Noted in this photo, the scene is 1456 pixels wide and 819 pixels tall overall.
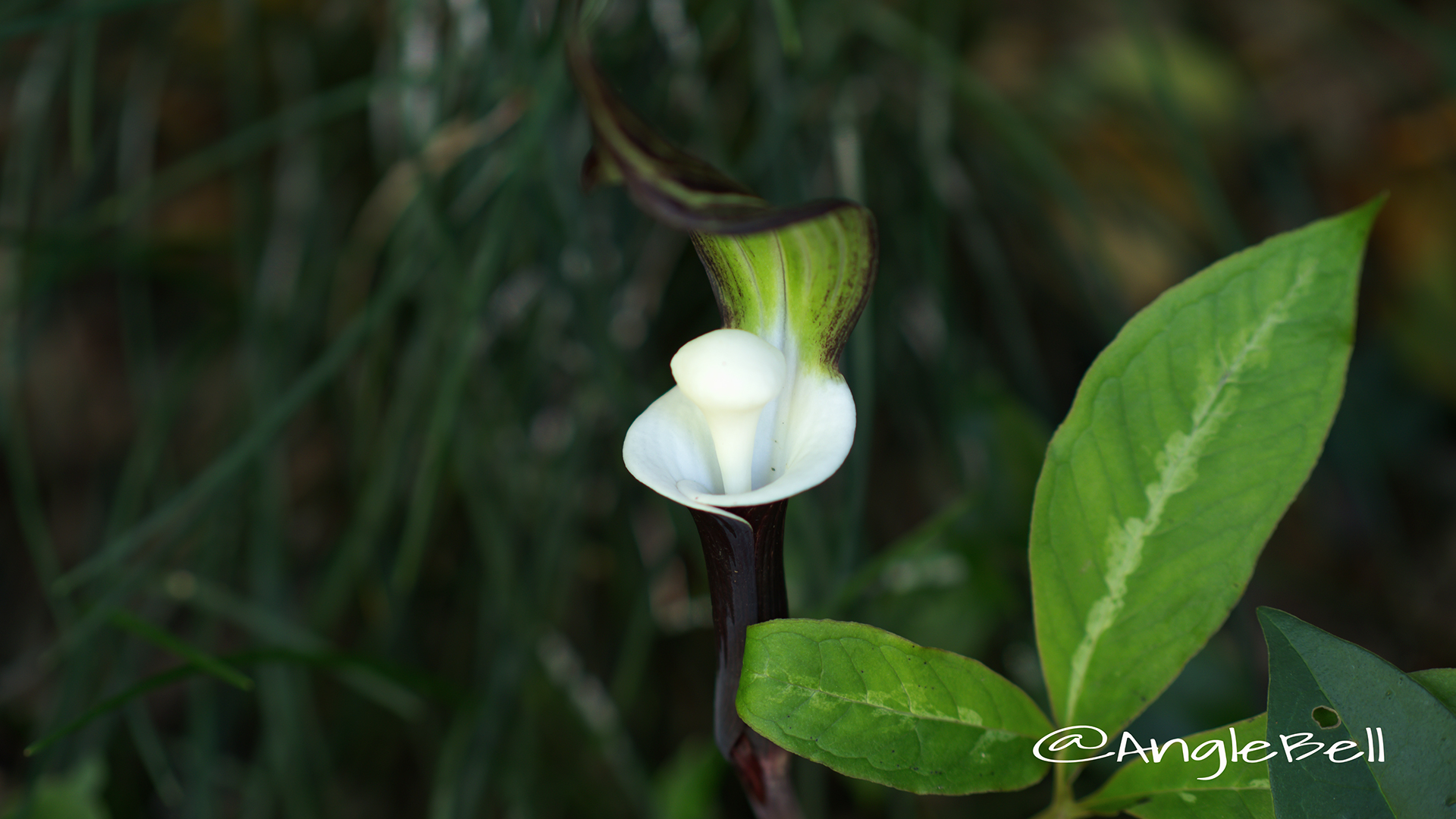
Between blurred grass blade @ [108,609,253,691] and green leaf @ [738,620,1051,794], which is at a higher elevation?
green leaf @ [738,620,1051,794]

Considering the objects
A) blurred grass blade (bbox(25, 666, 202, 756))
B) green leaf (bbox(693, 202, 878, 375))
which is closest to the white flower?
green leaf (bbox(693, 202, 878, 375))

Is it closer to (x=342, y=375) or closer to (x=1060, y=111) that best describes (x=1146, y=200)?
(x=1060, y=111)

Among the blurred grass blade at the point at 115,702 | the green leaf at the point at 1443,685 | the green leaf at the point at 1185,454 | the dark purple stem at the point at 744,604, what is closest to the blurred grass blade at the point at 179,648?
Result: the blurred grass blade at the point at 115,702

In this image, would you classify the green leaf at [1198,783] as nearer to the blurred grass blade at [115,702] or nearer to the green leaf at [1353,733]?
the green leaf at [1353,733]

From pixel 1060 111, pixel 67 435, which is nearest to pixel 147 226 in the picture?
pixel 67 435

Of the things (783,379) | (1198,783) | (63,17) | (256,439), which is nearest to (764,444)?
(783,379)

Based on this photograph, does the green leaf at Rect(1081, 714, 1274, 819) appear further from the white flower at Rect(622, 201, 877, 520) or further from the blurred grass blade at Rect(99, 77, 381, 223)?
the blurred grass blade at Rect(99, 77, 381, 223)

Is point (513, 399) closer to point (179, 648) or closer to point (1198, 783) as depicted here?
point (179, 648)
